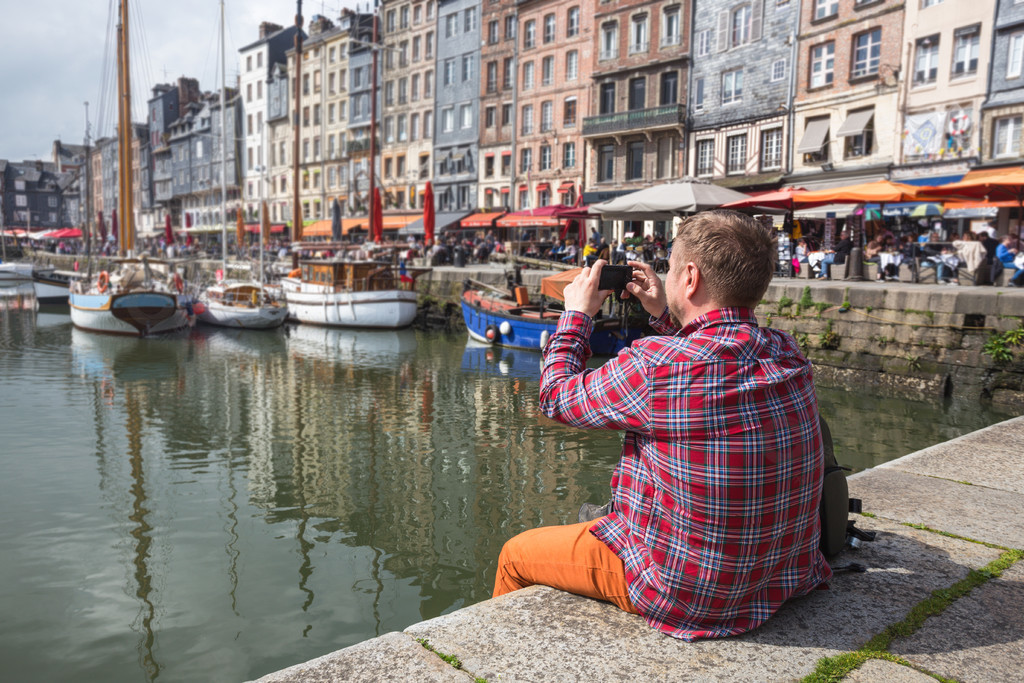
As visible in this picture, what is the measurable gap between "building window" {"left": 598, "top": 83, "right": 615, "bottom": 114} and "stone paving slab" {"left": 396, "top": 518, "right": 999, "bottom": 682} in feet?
112

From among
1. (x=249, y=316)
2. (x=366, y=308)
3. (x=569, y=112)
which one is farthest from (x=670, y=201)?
(x=569, y=112)

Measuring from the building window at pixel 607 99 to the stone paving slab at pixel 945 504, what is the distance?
1289 inches

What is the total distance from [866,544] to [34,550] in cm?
662

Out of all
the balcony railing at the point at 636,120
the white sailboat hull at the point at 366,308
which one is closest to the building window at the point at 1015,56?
the balcony railing at the point at 636,120

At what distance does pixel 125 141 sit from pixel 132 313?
7033mm

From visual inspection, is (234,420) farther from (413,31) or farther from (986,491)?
(413,31)

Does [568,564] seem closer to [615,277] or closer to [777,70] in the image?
[615,277]

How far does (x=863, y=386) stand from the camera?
46.3 feet

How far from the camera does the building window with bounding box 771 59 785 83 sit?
28141mm

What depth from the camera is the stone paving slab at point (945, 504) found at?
11.2ft

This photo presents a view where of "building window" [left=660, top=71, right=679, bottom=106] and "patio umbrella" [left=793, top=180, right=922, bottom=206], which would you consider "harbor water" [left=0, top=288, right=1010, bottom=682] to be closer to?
"patio umbrella" [left=793, top=180, right=922, bottom=206]

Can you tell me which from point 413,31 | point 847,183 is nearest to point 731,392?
point 847,183

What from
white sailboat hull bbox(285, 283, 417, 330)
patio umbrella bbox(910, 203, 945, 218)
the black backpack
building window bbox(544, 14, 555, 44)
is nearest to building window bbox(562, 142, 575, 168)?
building window bbox(544, 14, 555, 44)

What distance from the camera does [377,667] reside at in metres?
2.21
